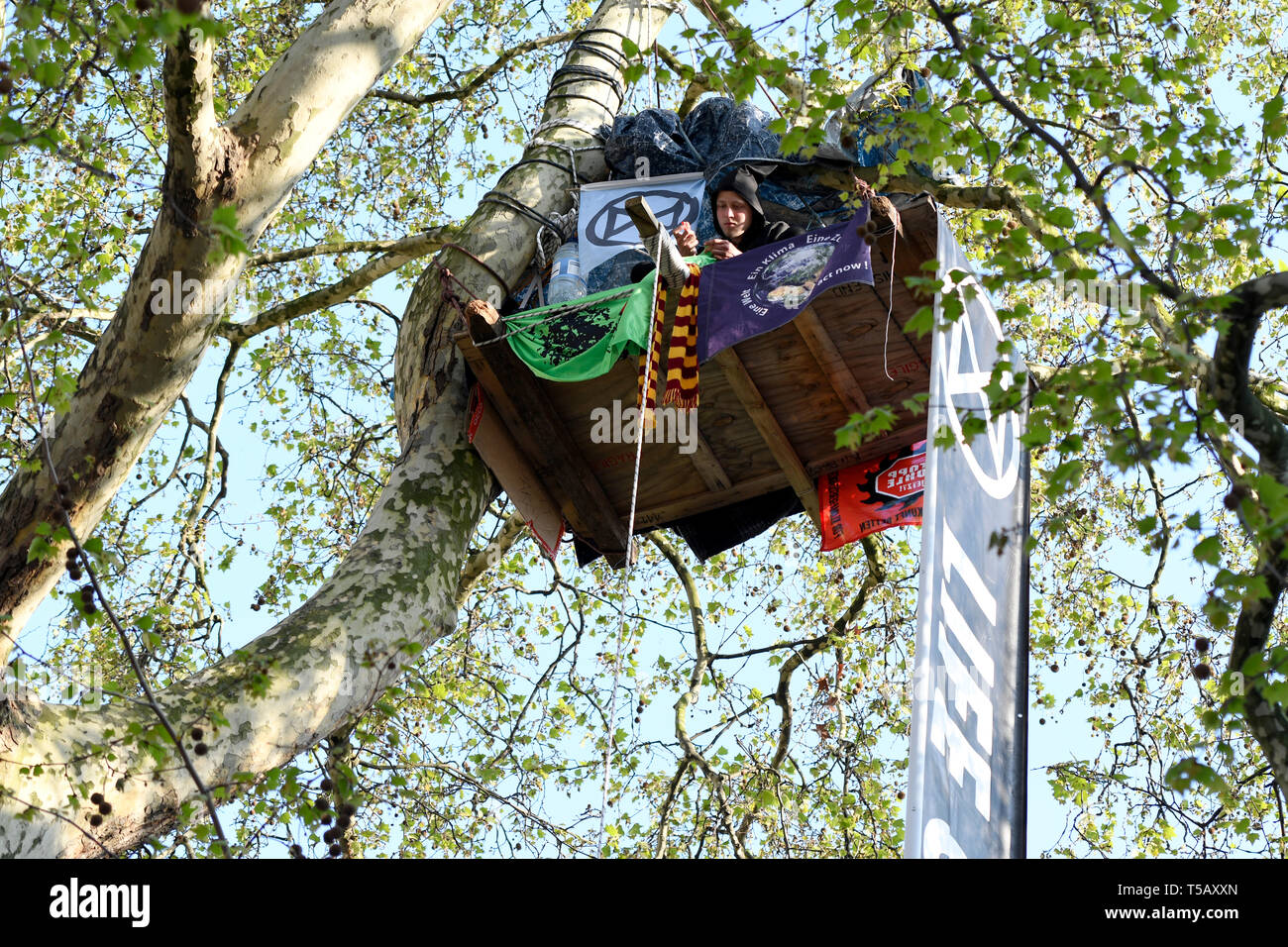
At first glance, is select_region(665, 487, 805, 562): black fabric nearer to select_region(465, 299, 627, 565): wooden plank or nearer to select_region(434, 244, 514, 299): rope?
select_region(465, 299, 627, 565): wooden plank

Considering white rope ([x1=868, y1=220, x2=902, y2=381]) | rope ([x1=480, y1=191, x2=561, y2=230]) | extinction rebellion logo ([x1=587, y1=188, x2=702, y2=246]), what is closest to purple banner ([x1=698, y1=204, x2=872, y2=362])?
white rope ([x1=868, y1=220, x2=902, y2=381])

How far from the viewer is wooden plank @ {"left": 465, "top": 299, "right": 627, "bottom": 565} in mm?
6676

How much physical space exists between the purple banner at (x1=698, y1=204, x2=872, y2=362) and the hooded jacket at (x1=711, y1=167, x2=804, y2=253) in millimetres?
873

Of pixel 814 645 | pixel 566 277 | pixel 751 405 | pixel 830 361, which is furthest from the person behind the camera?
pixel 814 645

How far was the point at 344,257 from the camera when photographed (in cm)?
1133

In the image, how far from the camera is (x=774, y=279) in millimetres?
6305

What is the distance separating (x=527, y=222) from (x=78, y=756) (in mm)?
4241

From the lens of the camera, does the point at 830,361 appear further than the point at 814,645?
No

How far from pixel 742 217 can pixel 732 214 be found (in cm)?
5

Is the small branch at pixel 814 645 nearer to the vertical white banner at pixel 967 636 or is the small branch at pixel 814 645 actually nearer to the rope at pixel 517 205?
the rope at pixel 517 205

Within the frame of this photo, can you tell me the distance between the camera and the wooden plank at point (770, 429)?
6.68m
